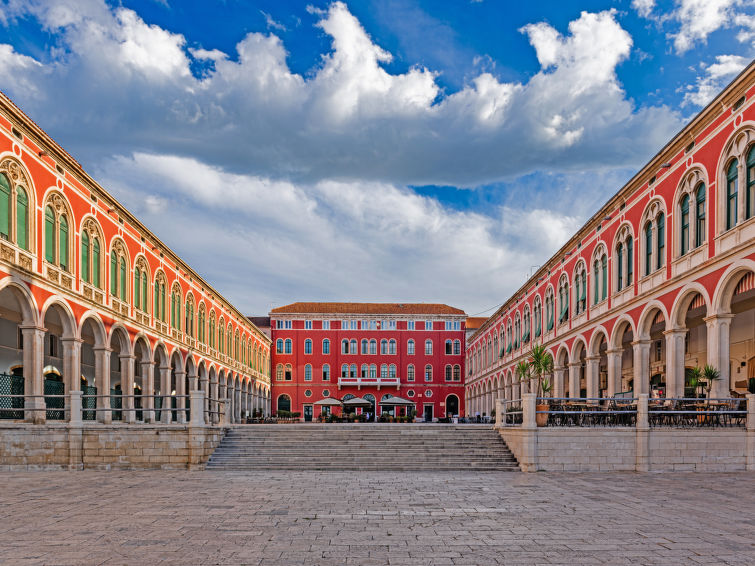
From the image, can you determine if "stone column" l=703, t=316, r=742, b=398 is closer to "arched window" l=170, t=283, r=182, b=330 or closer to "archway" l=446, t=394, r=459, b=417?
"arched window" l=170, t=283, r=182, b=330

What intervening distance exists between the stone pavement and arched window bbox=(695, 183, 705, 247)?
8589 millimetres

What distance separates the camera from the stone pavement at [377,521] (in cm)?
810

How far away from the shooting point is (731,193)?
19422mm

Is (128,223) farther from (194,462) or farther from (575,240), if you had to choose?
(575,240)

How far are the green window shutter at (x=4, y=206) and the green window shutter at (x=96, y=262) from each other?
6.18m

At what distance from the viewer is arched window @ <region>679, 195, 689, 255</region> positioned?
2214cm

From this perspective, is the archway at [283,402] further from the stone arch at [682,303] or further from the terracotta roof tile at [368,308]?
the stone arch at [682,303]

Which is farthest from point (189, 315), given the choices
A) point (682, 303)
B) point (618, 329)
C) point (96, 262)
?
point (682, 303)

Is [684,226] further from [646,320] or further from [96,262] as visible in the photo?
[96,262]

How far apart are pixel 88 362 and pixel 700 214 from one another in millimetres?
30991

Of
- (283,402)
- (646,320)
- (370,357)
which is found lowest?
(283,402)

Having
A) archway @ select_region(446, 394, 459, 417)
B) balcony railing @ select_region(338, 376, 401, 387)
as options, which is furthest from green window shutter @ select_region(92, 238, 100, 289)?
archway @ select_region(446, 394, 459, 417)

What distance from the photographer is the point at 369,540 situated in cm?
892

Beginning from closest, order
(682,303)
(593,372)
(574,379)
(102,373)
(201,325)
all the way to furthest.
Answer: (682,303)
(102,373)
(593,372)
(574,379)
(201,325)
